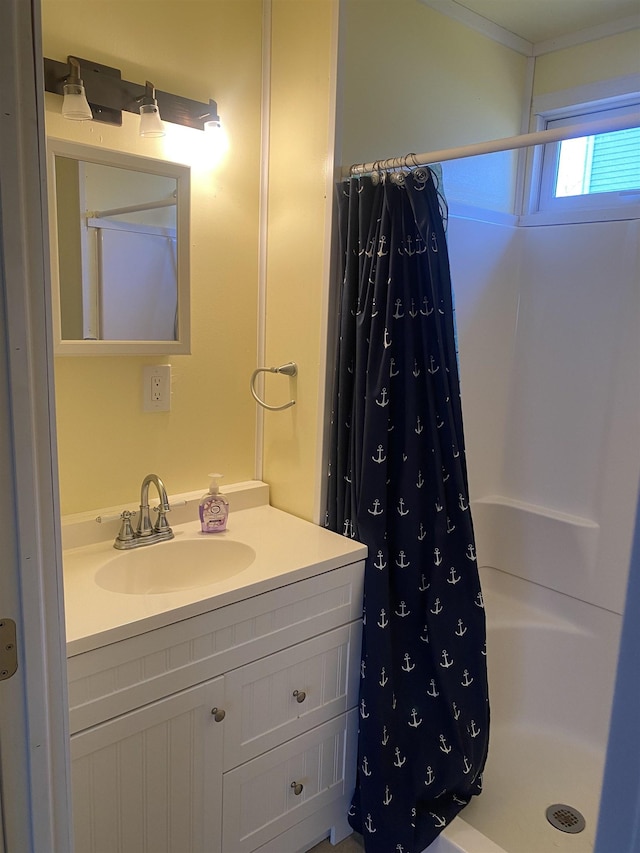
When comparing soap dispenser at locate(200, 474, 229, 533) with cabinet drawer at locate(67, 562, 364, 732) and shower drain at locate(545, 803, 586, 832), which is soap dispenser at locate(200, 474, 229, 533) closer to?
cabinet drawer at locate(67, 562, 364, 732)

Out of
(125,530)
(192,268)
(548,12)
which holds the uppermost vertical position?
(548,12)

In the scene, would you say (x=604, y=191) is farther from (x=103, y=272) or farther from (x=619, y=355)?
(x=103, y=272)

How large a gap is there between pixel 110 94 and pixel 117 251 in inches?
14.6

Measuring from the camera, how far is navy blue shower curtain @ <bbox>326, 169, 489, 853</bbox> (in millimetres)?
1663

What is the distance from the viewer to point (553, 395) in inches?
94.4

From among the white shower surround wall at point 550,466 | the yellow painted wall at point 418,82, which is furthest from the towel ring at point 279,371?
the white shower surround wall at point 550,466

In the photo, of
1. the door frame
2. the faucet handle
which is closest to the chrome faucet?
the faucet handle

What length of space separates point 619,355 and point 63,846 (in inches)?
81.9

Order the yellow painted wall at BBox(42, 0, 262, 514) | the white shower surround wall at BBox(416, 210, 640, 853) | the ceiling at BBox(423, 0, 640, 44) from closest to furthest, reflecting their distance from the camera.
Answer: the yellow painted wall at BBox(42, 0, 262, 514)
the ceiling at BBox(423, 0, 640, 44)
the white shower surround wall at BBox(416, 210, 640, 853)

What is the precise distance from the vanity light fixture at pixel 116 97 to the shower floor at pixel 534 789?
6.82 ft

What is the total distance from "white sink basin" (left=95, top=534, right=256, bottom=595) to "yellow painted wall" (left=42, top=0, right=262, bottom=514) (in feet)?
0.63

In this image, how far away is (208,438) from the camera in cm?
196

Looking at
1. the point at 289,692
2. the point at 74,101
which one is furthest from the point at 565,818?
the point at 74,101

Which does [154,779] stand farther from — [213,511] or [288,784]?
[213,511]
